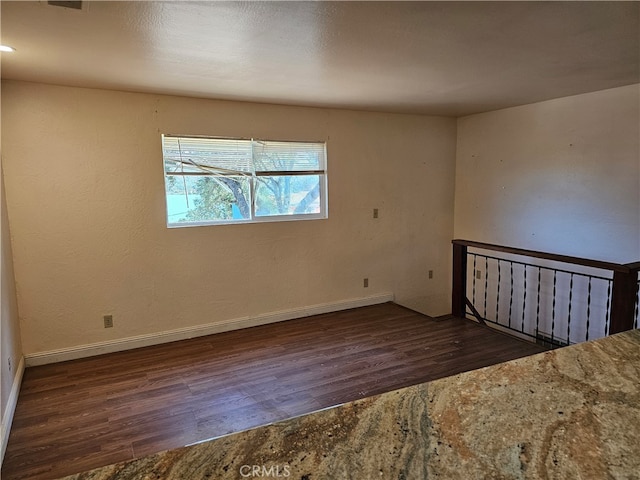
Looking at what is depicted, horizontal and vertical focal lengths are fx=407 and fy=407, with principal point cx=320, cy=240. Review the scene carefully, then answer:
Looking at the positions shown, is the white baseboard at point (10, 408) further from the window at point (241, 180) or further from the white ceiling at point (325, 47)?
the white ceiling at point (325, 47)

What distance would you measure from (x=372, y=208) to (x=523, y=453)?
4251 mm

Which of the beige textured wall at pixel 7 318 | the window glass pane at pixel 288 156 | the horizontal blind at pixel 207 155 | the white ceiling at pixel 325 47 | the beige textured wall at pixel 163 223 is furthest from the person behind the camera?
the window glass pane at pixel 288 156

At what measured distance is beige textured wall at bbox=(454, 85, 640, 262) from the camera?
12.2ft

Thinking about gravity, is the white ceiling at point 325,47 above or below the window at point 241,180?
above

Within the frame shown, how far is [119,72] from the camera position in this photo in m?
2.96

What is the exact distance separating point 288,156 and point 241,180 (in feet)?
1.97

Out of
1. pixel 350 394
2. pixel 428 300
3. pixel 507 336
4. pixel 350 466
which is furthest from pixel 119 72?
pixel 428 300

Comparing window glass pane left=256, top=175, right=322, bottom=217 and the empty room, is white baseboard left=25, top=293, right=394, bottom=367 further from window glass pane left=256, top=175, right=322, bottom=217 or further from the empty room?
window glass pane left=256, top=175, right=322, bottom=217

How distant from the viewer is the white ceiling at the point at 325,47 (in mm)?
1940

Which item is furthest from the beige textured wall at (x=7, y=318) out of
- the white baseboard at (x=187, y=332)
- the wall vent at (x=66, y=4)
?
the wall vent at (x=66, y=4)

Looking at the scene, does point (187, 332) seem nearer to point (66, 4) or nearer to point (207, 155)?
point (207, 155)

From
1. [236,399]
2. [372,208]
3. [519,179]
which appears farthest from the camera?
[372,208]

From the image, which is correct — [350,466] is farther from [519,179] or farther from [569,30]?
[519,179]

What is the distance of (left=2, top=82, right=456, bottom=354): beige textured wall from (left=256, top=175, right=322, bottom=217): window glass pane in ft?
0.58
